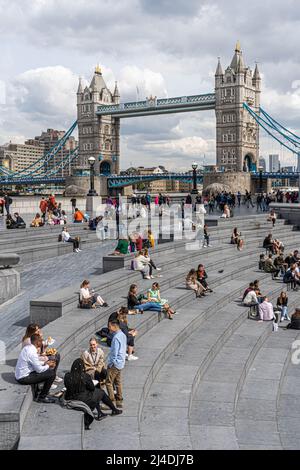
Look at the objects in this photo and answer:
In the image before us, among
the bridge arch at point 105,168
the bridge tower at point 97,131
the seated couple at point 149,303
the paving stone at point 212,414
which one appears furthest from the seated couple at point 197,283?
the bridge arch at point 105,168

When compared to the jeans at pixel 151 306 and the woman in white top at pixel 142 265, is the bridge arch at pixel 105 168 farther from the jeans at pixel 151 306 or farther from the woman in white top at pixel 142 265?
the jeans at pixel 151 306

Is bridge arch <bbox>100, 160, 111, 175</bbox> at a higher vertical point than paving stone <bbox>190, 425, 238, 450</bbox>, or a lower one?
higher

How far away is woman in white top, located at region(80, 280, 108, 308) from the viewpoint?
1071 cm

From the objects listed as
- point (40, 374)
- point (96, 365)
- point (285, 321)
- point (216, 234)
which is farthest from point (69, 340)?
point (216, 234)

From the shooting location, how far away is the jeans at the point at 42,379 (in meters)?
7.02

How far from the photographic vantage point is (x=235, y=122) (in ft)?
357

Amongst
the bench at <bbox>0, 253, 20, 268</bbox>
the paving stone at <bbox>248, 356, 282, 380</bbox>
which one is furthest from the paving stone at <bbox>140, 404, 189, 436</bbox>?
the bench at <bbox>0, 253, 20, 268</bbox>

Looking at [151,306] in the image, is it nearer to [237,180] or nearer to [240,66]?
[237,180]

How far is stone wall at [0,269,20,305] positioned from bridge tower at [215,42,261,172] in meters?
95.2

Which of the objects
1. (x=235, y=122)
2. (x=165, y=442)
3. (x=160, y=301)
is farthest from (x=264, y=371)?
(x=235, y=122)

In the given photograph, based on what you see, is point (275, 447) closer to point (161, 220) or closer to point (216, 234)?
point (216, 234)

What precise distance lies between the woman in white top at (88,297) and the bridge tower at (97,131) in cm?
11699

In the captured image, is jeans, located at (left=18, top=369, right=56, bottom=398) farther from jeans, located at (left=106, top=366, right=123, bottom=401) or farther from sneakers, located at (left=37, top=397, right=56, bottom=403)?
jeans, located at (left=106, top=366, right=123, bottom=401)

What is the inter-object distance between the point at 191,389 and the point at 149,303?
334 cm
